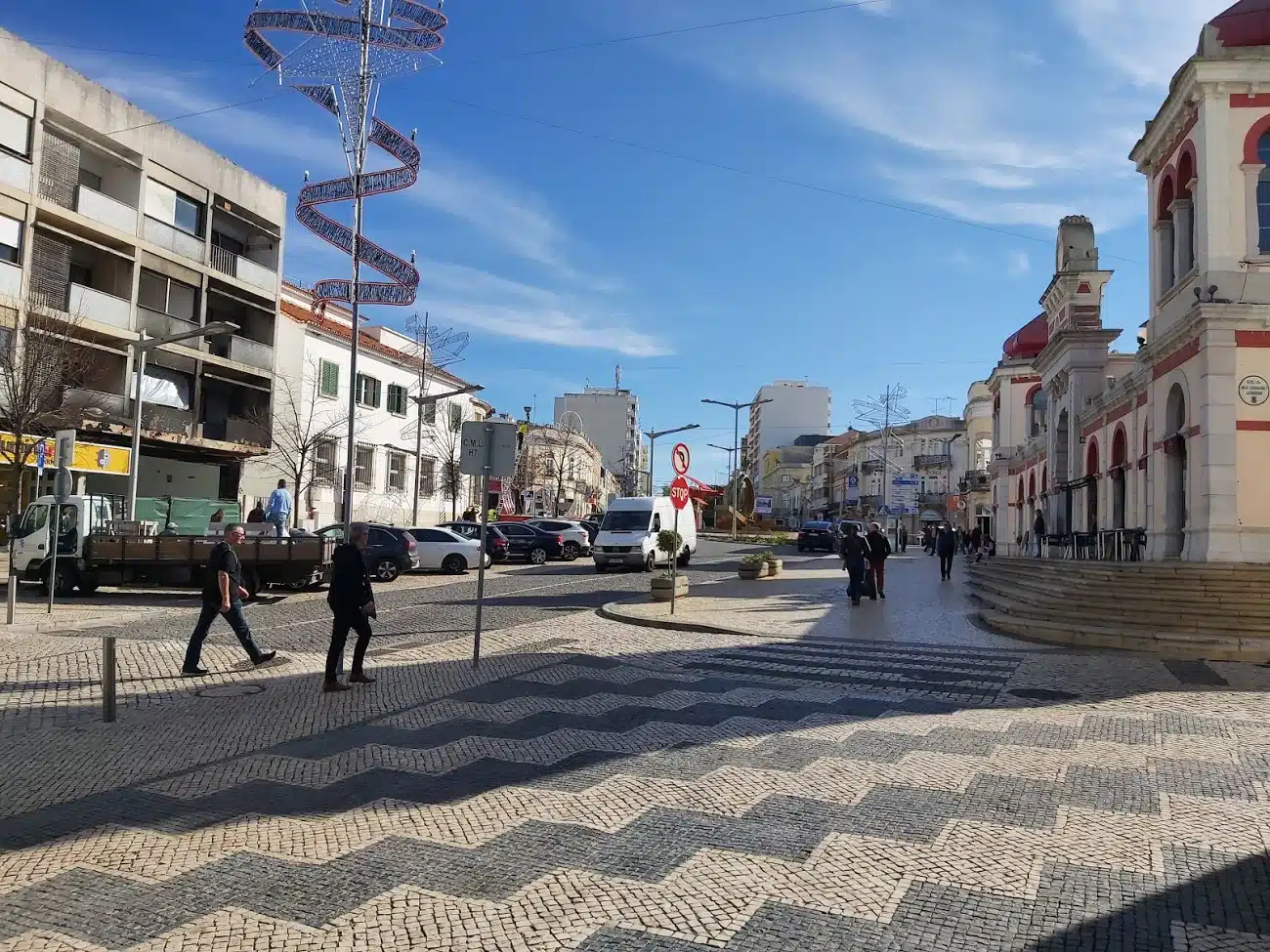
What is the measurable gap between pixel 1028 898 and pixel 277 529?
19.6 metres

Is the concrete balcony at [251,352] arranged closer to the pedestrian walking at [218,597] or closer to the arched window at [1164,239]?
the pedestrian walking at [218,597]

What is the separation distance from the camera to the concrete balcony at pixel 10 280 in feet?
84.5

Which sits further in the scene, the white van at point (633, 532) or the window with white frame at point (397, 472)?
the window with white frame at point (397, 472)

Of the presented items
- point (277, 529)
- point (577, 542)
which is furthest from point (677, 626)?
point (577, 542)

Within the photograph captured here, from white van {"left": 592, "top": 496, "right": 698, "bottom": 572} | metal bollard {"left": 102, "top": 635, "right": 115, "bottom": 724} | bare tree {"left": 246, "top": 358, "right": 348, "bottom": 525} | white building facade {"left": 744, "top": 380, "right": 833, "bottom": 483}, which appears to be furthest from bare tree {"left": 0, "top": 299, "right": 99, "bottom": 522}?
white building facade {"left": 744, "top": 380, "right": 833, "bottom": 483}

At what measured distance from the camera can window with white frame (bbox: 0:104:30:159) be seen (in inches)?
1022

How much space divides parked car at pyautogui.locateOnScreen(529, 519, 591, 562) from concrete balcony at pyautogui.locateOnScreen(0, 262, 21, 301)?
59.3 feet

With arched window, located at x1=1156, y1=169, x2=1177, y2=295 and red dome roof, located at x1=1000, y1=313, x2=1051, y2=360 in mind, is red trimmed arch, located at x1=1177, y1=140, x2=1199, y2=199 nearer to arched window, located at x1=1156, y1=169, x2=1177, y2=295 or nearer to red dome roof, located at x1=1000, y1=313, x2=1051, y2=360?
arched window, located at x1=1156, y1=169, x2=1177, y2=295

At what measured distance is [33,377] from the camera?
22875 millimetres

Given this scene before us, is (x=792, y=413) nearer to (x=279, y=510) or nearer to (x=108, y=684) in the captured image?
(x=279, y=510)

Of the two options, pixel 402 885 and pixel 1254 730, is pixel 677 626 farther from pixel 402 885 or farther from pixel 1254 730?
pixel 402 885

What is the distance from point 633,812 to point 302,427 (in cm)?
3530

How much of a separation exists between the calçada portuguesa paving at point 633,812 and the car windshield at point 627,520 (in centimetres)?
1916

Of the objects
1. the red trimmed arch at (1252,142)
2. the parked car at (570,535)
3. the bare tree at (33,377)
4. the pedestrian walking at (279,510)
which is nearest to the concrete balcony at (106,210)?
the bare tree at (33,377)
